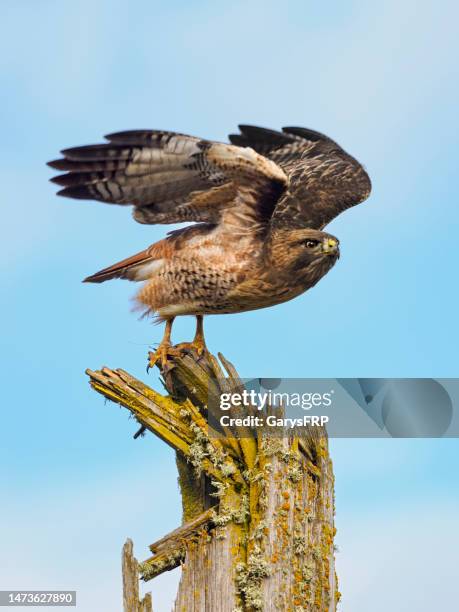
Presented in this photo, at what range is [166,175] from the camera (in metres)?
8.13

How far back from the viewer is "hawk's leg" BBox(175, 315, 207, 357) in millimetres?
9032

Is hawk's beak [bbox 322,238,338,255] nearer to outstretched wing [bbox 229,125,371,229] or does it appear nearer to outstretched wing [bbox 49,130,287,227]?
outstretched wing [bbox 49,130,287,227]

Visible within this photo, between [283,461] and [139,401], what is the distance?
154 centimetres

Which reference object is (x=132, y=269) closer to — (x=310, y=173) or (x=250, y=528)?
(x=310, y=173)

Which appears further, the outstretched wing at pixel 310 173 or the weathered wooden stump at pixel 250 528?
the outstretched wing at pixel 310 173

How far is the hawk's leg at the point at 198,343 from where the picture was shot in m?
9.03

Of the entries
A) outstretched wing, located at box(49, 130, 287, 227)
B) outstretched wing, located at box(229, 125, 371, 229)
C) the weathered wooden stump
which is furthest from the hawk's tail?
the weathered wooden stump

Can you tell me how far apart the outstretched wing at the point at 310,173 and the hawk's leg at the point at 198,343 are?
136cm

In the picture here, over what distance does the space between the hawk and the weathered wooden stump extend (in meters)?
1.66

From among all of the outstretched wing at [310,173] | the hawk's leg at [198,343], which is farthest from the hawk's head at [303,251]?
the hawk's leg at [198,343]

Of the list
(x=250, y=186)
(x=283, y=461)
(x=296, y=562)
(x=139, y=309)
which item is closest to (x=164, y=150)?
(x=250, y=186)

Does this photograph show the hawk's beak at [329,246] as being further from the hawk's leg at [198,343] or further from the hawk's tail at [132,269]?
the hawk's tail at [132,269]

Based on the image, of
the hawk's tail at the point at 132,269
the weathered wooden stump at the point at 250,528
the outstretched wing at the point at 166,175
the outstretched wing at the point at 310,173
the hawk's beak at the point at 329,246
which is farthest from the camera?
the outstretched wing at the point at 310,173

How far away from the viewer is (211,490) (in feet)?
24.5
